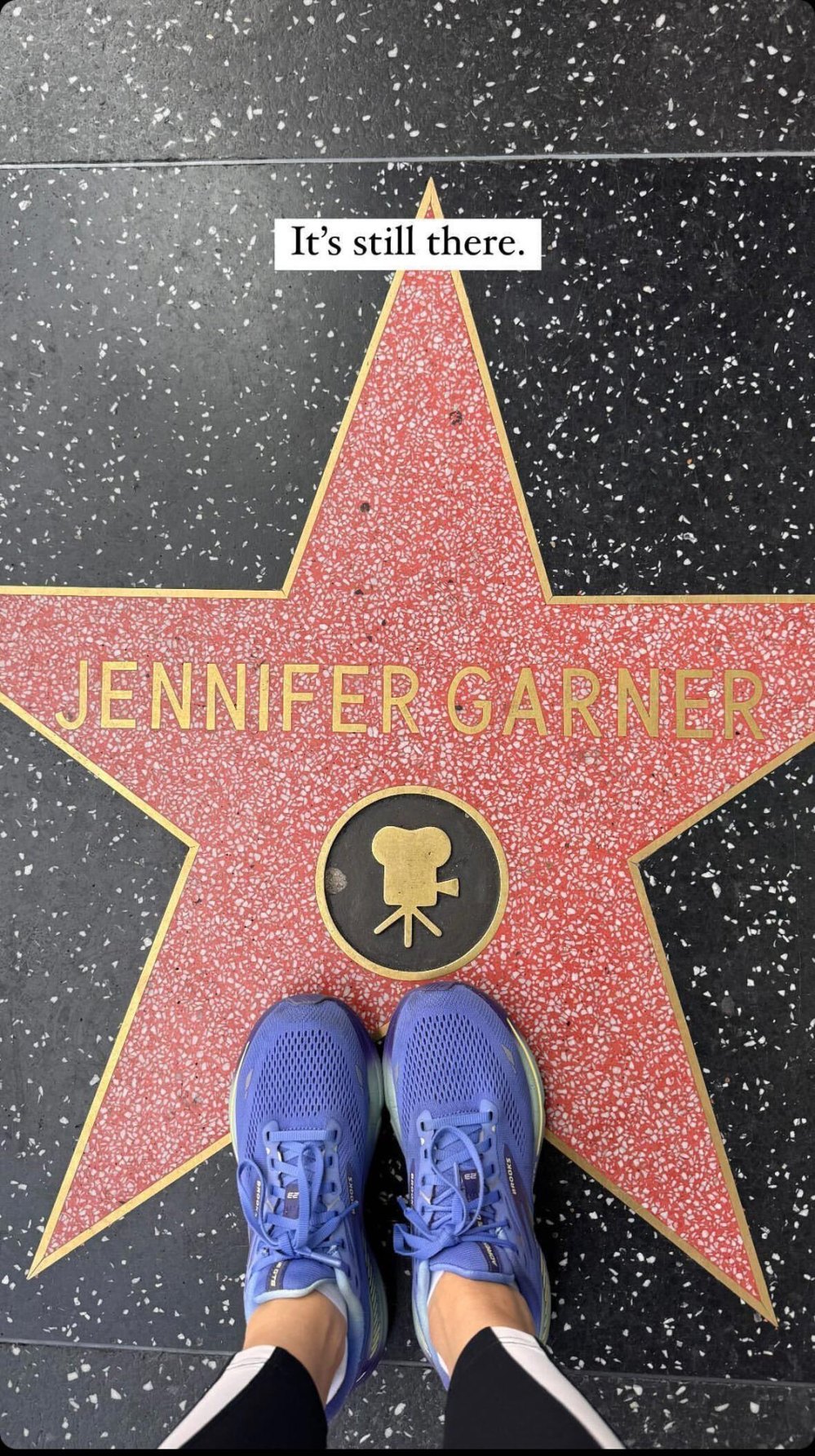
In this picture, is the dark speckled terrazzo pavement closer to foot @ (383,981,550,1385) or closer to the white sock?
foot @ (383,981,550,1385)

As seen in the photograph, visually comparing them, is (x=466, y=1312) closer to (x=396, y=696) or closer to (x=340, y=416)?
(x=396, y=696)

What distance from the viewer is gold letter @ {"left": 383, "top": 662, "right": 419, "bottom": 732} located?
98 centimetres

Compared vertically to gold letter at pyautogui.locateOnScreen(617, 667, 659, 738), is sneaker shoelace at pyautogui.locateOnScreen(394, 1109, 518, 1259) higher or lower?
lower

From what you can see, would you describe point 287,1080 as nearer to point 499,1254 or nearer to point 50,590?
point 499,1254

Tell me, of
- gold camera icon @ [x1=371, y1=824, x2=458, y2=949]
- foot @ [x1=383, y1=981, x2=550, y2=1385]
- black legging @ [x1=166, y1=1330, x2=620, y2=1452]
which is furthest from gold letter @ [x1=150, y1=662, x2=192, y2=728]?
black legging @ [x1=166, y1=1330, x2=620, y2=1452]

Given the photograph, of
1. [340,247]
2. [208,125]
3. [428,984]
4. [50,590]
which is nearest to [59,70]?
[208,125]

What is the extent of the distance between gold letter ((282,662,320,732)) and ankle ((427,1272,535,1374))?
62 cm

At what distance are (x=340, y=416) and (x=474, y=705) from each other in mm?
365

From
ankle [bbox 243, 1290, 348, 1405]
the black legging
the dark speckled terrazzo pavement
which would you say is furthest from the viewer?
the dark speckled terrazzo pavement

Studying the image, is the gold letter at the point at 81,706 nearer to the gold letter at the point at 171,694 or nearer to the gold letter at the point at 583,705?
the gold letter at the point at 171,694

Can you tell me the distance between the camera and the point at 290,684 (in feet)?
3.23

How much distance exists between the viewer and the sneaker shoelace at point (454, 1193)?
89cm

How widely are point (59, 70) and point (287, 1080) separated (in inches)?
46.6

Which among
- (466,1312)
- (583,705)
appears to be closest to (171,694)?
(583,705)
